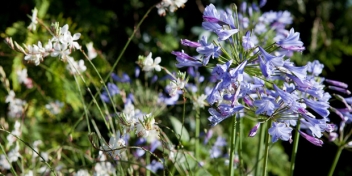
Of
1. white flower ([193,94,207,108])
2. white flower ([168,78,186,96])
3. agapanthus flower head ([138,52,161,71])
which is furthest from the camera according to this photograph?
white flower ([193,94,207,108])

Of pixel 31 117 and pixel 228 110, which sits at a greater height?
pixel 228 110

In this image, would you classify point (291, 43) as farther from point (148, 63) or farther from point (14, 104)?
point (14, 104)

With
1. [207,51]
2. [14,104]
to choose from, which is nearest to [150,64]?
[207,51]

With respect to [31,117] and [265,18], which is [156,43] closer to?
[31,117]

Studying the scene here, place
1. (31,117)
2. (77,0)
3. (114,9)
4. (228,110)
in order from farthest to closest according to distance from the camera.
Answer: (114,9) → (77,0) → (31,117) → (228,110)

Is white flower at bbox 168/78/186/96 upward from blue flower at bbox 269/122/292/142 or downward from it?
upward

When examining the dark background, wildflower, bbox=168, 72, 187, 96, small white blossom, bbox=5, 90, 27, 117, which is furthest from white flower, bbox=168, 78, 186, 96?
the dark background

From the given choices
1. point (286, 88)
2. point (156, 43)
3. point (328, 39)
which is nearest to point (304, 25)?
point (328, 39)

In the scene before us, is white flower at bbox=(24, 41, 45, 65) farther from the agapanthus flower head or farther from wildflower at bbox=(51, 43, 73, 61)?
the agapanthus flower head
